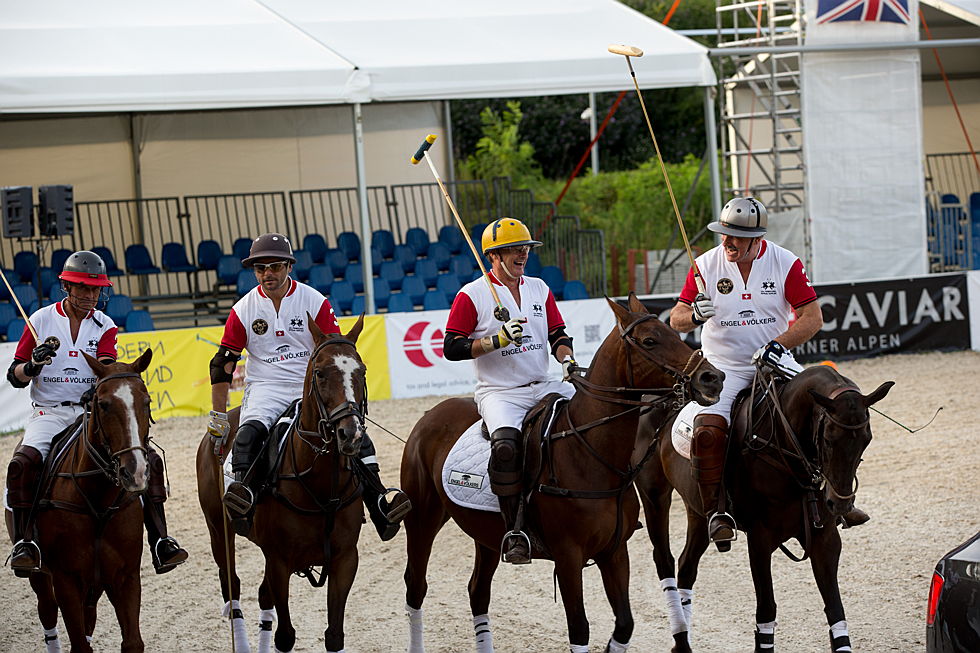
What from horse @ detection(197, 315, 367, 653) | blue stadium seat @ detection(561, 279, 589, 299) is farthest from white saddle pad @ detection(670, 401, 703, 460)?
blue stadium seat @ detection(561, 279, 589, 299)

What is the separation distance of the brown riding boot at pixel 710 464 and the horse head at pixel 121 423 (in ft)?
10.0

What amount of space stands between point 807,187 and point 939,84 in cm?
871

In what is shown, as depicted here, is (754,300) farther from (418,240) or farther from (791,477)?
(418,240)

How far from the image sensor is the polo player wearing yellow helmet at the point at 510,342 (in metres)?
6.77

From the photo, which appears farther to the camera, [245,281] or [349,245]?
[349,245]

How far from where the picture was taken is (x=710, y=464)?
6840mm

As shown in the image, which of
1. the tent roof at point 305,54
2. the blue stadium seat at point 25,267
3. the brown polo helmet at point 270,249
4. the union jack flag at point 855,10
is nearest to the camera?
the brown polo helmet at point 270,249

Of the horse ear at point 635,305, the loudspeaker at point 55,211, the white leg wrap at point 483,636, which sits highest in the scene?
the loudspeaker at point 55,211

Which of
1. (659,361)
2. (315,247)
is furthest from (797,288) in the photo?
(315,247)

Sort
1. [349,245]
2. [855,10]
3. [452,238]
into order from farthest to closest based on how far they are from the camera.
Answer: [452,238] < [349,245] < [855,10]

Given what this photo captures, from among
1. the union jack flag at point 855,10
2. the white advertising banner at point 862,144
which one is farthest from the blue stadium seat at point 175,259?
the union jack flag at point 855,10

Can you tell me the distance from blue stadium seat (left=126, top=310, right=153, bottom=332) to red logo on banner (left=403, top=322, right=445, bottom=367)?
391cm

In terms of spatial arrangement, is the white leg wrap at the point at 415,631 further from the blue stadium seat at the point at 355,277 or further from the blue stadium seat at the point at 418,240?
the blue stadium seat at the point at 418,240

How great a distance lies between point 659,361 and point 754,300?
57.3 inches
